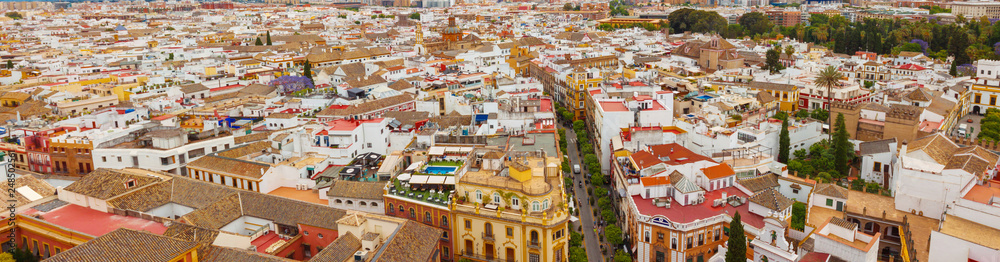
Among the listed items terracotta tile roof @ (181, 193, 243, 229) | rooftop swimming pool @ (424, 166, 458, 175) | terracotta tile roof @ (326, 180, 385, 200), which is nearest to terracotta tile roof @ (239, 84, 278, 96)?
terracotta tile roof @ (181, 193, 243, 229)

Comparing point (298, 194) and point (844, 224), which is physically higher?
point (844, 224)

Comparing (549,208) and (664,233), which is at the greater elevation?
(549,208)

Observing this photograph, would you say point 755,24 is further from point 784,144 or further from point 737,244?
point 737,244

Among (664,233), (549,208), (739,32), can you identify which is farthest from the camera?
(739,32)

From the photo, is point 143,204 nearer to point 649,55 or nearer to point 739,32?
point 649,55

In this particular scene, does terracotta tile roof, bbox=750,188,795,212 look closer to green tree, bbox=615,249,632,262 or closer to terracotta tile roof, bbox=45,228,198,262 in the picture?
green tree, bbox=615,249,632,262

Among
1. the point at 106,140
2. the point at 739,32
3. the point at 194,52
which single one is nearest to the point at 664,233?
the point at 106,140

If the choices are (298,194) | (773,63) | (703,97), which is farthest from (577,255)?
(773,63)
